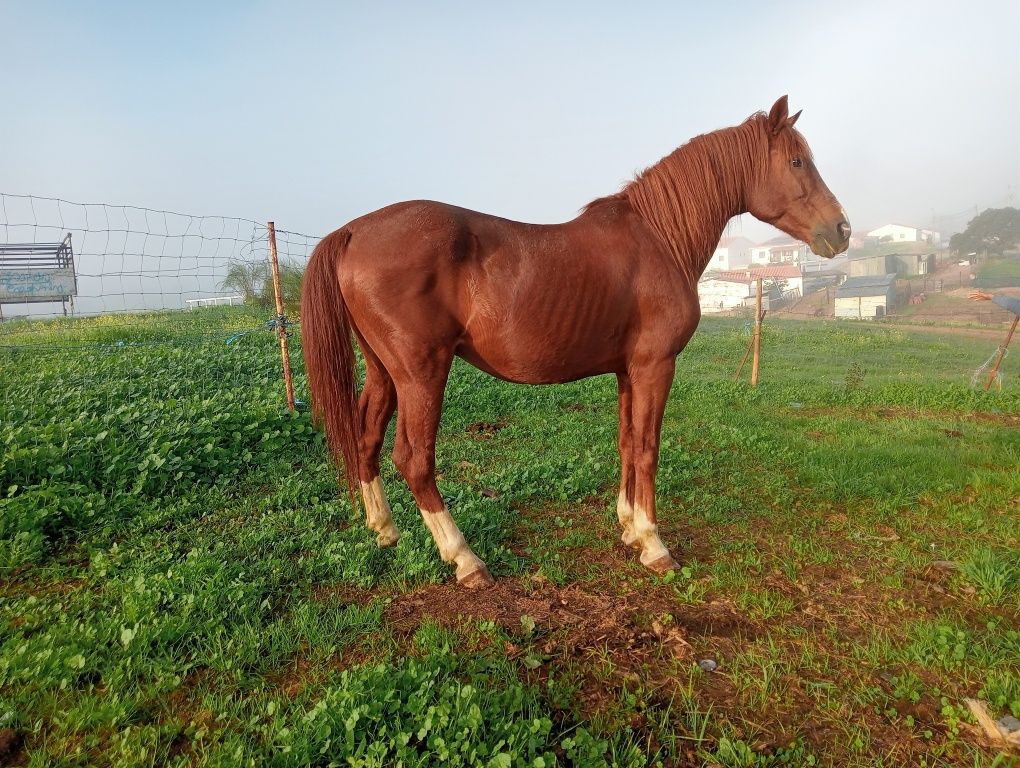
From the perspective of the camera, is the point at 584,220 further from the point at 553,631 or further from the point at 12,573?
the point at 12,573

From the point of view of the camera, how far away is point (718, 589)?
278 cm

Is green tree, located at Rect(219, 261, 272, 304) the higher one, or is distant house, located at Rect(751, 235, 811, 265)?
distant house, located at Rect(751, 235, 811, 265)

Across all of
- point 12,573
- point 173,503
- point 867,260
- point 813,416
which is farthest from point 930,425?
Result: point 867,260

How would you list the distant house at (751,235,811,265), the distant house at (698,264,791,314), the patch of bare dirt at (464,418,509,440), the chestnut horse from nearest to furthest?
the chestnut horse < the patch of bare dirt at (464,418,509,440) < the distant house at (698,264,791,314) < the distant house at (751,235,811,265)

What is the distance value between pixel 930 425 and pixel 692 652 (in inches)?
225

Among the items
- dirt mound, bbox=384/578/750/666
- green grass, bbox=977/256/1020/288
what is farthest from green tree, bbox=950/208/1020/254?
dirt mound, bbox=384/578/750/666

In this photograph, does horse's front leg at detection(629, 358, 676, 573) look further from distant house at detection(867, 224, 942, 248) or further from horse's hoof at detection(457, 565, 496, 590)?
distant house at detection(867, 224, 942, 248)

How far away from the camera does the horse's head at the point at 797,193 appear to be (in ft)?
10.2

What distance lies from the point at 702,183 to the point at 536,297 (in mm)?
1347

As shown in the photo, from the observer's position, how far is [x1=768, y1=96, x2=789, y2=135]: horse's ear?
3.02 metres

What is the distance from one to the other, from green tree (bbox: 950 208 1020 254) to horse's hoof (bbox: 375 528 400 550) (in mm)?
34348

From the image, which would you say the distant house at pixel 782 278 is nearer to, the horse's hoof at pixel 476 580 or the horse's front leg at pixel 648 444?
the horse's front leg at pixel 648 444

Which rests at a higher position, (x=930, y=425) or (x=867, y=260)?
(x=867, y=260)

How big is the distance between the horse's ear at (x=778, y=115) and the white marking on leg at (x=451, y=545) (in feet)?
9.94
